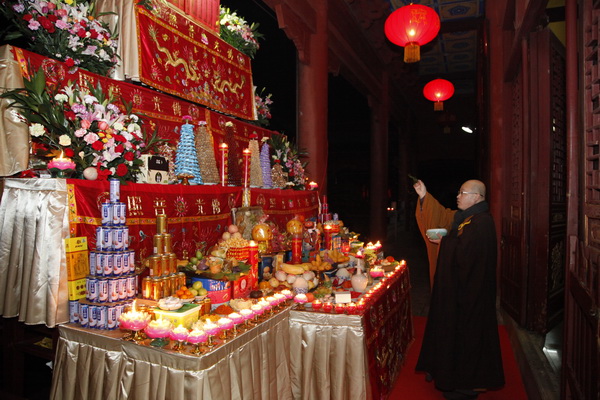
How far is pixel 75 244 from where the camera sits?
2.22 m

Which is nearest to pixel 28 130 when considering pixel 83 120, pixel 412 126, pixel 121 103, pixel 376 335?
pixel 83 120

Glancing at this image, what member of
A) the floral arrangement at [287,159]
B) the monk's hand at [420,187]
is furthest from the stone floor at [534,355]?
the floral arrangement at [287,159]

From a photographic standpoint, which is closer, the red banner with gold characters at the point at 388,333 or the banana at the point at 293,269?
the red banner with gold characters at the point at 388,333

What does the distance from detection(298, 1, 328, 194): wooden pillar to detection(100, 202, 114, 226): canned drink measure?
4.68 metres

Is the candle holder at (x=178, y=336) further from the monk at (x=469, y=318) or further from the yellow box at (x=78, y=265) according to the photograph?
the monk at (x=469, y=318)

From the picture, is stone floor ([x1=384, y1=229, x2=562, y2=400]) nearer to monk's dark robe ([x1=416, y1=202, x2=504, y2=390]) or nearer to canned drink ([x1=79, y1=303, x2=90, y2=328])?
monk's dark robe ([x1=416, y1=202, x2=504, y2=390])

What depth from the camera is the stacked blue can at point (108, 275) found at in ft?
7.06

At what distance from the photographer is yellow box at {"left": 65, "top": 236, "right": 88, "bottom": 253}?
7.18 ft

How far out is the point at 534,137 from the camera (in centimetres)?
424

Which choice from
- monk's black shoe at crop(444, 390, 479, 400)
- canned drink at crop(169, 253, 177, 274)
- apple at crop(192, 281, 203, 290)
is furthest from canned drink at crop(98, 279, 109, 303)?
monk's black shoe at crop(444, 390, 479, 400)

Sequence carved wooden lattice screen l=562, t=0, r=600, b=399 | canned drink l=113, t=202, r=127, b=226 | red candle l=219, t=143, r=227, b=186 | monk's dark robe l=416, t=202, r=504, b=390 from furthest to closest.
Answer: red candle l=219, t=143, r=227, b=186 < monk's dark robe l=416, t=202, r=504, b=390 < canned drink l=113, t=202, r=127, b=226 < carved wooden lattice screen l=562, t=0, r=600, b=399

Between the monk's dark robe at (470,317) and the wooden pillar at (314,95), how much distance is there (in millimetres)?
3667

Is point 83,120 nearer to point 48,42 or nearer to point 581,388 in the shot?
point 48,42

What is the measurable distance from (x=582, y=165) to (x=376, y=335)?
5.75ft
